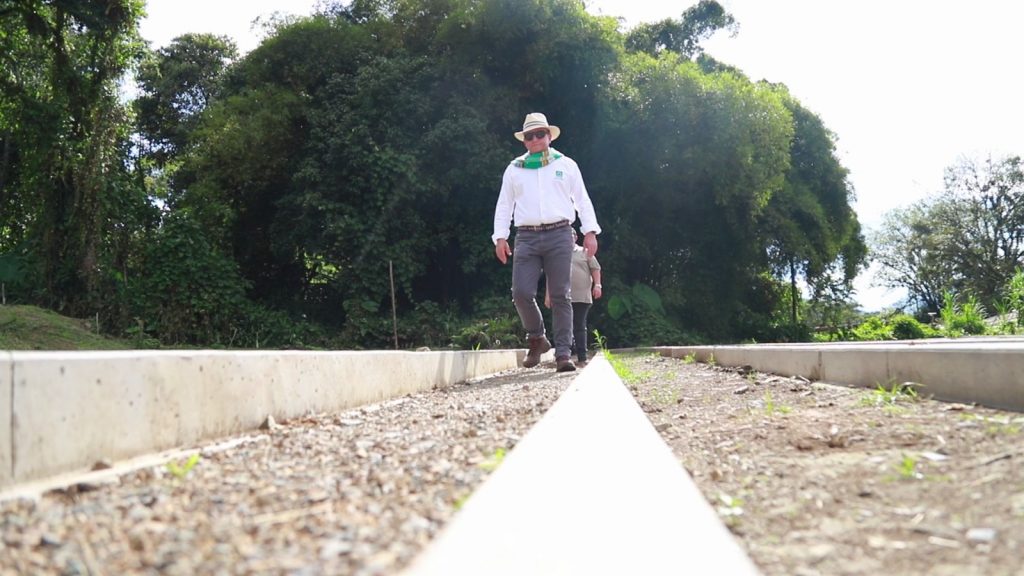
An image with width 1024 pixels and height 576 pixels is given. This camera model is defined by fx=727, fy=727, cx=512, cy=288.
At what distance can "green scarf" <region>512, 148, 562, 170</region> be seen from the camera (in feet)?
19.9

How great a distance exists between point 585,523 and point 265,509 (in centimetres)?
70

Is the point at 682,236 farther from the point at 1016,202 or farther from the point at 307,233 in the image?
the point at 1016,202

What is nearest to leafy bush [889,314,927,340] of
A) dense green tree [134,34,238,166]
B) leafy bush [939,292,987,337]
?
leafy bush [939,292,987,337]

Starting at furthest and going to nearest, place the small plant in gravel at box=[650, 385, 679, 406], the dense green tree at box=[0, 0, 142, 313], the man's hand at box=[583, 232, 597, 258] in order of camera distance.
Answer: the dense green tree at box=[0, 0, 142, 313], the man's hand at box=[583, 232, 597, 258], the small plant in gravel at box=[650, 385, 679, 406]

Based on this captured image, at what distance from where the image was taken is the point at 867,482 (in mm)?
1823

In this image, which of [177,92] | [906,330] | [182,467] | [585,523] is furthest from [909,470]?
[177,92]

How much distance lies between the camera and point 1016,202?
3919cm

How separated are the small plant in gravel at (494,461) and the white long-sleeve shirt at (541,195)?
4.15 m

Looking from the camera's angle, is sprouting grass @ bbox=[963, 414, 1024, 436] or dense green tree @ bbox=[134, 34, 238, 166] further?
dense green tree @ bbox=[134, 34, 238, 166]

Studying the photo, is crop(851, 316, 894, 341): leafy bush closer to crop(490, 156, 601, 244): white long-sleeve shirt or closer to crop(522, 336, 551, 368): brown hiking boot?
crop(522, 336, 551, 368): brown hiking boot

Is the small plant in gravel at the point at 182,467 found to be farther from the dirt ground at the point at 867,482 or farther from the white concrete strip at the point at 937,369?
the white concrete strip at the point at 937,369

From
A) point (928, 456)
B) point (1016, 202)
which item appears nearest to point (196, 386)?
point (928, 456)

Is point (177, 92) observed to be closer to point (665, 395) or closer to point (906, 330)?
point (906, 330)

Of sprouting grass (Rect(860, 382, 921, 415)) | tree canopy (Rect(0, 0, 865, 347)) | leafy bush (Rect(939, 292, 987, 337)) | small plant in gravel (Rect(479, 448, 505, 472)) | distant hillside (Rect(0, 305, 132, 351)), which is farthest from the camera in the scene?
tree canopy (Rect(0, 0, 865, 347))
